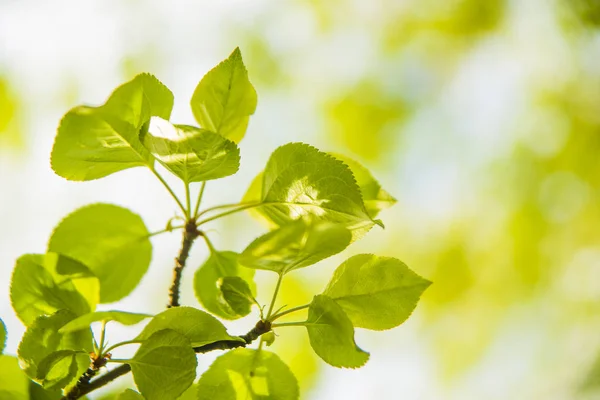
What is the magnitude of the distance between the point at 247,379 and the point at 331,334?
10 cm

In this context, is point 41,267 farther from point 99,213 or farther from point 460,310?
point 460,310

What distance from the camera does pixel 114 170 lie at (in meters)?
0.47

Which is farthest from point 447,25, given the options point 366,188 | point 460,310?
point 366,188

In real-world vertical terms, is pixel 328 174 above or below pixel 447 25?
below

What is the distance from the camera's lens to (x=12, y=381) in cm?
41

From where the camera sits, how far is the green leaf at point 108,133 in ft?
1.34

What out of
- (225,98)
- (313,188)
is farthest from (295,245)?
(225,98)

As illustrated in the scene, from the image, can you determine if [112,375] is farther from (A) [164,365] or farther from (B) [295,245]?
(B) [295,245]

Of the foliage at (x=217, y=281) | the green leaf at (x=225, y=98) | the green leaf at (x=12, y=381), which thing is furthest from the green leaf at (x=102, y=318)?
the green leaf at (x=225, y=98)

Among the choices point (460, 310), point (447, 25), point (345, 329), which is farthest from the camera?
point (447, 25)

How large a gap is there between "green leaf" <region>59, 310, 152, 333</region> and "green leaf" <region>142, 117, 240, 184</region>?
0.40ft

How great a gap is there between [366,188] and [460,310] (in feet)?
6.00

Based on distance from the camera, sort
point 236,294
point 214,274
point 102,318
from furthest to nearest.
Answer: point 214,274
point 236,294
point 102,318

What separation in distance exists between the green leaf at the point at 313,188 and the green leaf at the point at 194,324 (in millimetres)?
115
